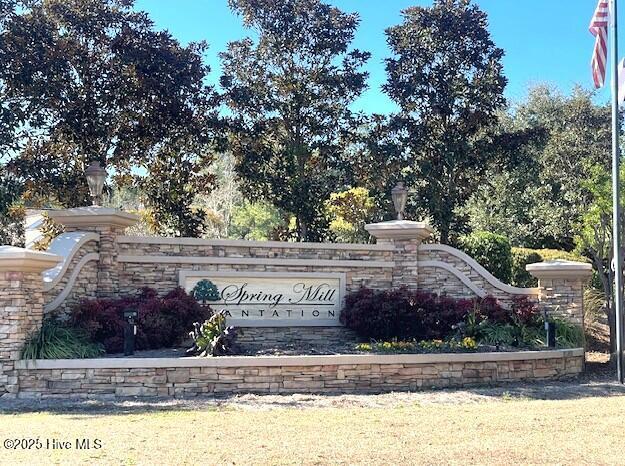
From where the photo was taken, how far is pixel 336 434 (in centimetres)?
726

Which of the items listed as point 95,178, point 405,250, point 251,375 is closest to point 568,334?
point 405,250

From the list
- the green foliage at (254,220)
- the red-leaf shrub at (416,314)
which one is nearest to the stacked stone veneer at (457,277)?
the red-leaf shrub at (416,314)

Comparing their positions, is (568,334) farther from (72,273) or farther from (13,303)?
(13,303)

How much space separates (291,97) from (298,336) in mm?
6584

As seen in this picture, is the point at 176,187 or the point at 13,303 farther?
the point at 176,187

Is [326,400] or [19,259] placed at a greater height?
[19,259]

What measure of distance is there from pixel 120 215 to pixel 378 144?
750 centimetres

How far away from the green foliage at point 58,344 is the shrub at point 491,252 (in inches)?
414

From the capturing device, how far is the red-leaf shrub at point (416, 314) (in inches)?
504

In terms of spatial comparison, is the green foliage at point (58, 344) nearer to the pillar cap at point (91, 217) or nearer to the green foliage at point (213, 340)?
the green foliage at point (213, 340)

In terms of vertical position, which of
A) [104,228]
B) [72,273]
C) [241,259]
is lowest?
[72,273]

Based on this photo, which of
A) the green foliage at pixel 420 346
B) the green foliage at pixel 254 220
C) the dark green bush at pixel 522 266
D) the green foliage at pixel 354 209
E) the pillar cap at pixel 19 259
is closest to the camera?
the pillar cap at pixel 19 259

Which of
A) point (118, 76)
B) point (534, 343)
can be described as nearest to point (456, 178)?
point (534, 343)

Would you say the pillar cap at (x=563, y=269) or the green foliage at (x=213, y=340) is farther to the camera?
the pillar cap at (x=563, y=269)
